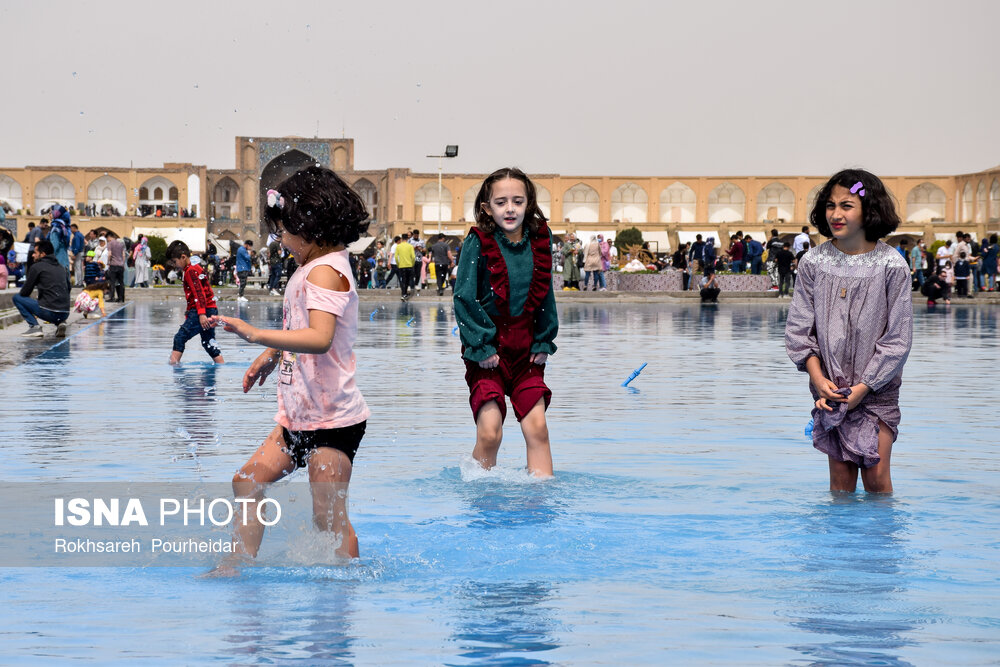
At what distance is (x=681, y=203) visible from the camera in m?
90.0

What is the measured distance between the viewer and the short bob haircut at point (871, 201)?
185 inches

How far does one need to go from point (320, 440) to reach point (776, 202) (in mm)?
88274

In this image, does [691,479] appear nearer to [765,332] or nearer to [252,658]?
[252,658]

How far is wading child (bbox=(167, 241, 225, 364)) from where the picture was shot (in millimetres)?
10766

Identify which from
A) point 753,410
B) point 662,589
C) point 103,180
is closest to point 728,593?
point 662,589

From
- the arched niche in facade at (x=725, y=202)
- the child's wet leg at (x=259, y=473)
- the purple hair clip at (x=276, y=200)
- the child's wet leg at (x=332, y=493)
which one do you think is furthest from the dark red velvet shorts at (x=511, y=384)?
the arched niche in facade at (x=725, y=202)

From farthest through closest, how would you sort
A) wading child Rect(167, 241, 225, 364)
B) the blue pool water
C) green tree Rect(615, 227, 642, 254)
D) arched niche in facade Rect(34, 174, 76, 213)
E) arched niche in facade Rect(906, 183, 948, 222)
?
arched niche in facade Rect(34, 174, 76, 213)
arched niche in facade Rect(906, 183, 948, 222)
green tree Rect(615, 227, 642, 254)
wading child Rect(167, 241, 225, 364)
the blue pool water

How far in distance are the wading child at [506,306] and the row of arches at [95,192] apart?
8691 cm

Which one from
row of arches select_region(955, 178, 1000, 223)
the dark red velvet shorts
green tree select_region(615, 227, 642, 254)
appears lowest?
the dark red velvet shorts

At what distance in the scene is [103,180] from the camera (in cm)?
9106

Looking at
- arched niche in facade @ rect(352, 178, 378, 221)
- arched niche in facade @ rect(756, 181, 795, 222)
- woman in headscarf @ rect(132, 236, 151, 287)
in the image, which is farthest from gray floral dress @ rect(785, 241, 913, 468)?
arched niche in facade @ rect(756, 181, 795, 222)

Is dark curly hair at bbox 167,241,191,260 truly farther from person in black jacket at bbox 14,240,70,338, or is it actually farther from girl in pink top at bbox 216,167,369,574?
girl in pink top at bbox 216,167,369,574

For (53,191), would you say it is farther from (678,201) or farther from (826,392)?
(826,392)

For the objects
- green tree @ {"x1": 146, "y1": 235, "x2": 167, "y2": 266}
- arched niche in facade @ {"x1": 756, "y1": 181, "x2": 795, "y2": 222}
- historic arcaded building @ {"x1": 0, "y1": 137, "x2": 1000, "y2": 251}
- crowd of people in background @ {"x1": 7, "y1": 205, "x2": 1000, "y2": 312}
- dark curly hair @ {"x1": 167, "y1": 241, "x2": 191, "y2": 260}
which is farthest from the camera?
arched niche in facade @ {"x1": 756, "y1": 181, "x2": 795, "y2": 222}
